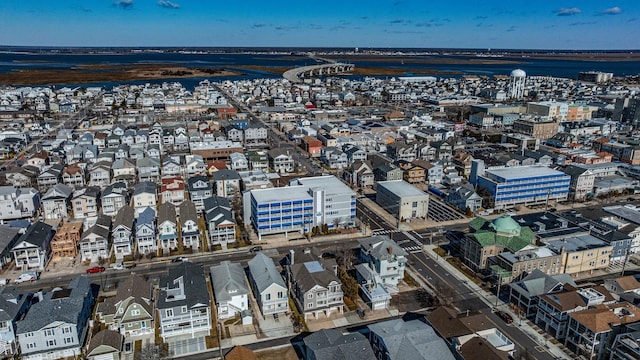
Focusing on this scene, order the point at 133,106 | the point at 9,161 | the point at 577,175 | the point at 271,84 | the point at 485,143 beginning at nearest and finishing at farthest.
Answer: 1. the point at 577,175
2. the point at 9,161
3. the point at 485,143
4. the point at 133,106
5. the point at 271,84

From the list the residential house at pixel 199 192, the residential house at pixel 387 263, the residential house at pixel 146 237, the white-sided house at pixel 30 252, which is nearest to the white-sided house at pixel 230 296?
the residential house at pixel 387 263

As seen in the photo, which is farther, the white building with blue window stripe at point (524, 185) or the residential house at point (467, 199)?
the white building with blue window stripe at point (524, 185)

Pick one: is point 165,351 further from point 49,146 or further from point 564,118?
point 564,118

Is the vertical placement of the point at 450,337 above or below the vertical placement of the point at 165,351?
above

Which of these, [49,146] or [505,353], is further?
[49,146]

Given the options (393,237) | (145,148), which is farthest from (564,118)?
(145,148)

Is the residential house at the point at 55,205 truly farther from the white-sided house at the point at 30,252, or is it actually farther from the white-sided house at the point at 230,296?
the white-sided house at the point at 230,296

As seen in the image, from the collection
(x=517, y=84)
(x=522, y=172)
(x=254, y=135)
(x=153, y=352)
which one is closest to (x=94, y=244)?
(x=153, y=352)

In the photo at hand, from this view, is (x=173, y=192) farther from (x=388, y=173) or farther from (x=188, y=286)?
(x=388, y=173)
